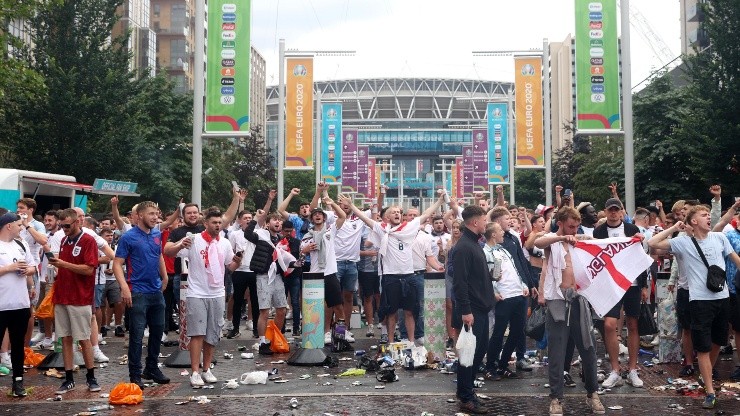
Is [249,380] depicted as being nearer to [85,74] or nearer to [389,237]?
[389,237]

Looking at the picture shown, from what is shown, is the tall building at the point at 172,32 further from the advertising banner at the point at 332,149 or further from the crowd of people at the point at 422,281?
the crowd of people at the point at 422,281

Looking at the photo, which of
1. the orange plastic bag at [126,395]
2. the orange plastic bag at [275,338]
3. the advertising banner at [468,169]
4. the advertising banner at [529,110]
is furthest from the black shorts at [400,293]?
the advertising banner at [468,169]

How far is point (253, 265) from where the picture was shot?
508 inches

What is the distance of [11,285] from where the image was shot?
367 inches

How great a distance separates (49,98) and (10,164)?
10.8 ft

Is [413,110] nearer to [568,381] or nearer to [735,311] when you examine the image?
[735,311]

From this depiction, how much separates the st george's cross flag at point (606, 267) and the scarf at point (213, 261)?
3909mm

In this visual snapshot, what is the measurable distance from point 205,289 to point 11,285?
6.65 feet

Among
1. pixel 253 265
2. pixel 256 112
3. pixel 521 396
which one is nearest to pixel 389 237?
pixel 253 265

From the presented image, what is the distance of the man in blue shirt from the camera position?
9711 mm

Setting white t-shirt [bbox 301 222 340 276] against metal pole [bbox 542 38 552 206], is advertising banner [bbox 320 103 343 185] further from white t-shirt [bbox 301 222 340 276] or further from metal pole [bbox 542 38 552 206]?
white t-shirt [bbox 301 222 340 276]

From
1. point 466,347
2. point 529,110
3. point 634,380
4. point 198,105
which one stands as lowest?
point 634,380

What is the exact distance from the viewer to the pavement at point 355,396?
8.48m

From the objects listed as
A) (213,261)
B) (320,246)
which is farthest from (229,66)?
(213,261)
